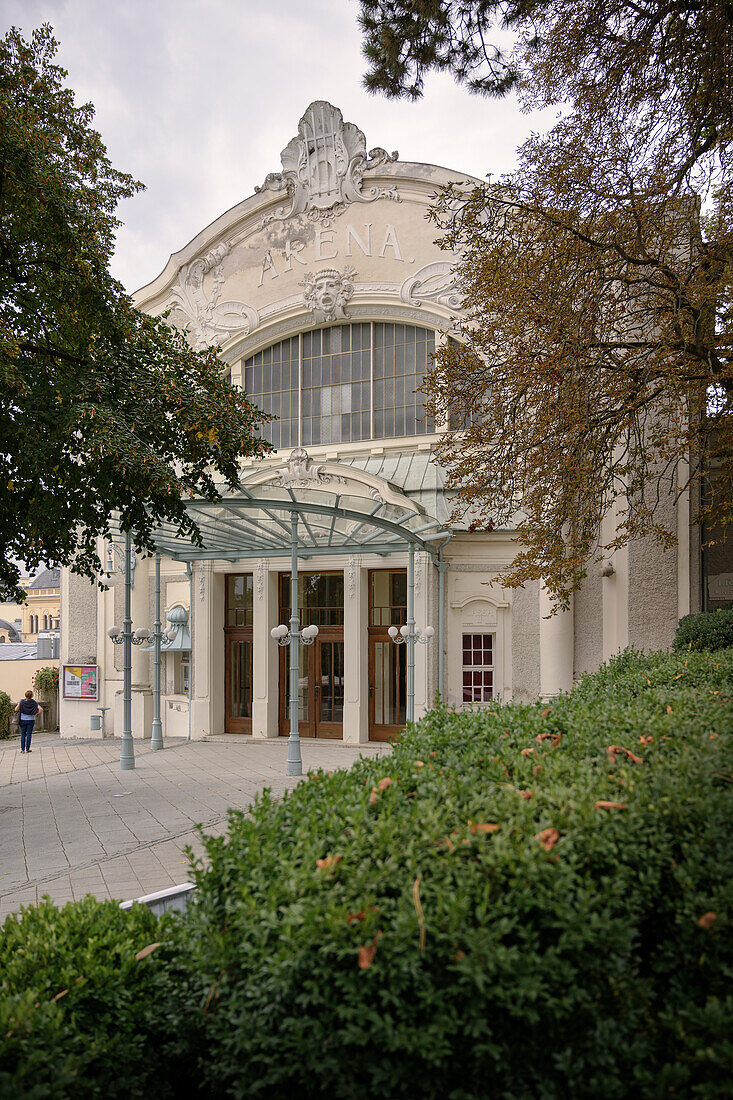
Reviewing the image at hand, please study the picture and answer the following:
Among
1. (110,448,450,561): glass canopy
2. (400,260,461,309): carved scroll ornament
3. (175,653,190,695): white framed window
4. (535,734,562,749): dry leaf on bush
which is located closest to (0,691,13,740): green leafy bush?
(175,653,190,695): white framed window

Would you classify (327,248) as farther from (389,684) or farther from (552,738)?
(552,738)

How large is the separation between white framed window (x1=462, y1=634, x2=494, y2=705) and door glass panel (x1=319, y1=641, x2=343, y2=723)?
3141 mm

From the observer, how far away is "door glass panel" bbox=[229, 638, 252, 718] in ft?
65.9

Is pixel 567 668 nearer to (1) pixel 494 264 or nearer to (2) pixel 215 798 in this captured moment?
(2) pixel 215 798

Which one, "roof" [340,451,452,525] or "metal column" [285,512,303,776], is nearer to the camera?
"metal column" [285,512,303,776]

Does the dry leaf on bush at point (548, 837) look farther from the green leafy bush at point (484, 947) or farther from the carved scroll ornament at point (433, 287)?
the carved scroll ornament at point (433, 287)

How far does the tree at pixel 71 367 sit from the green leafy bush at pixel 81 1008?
5.49 meters

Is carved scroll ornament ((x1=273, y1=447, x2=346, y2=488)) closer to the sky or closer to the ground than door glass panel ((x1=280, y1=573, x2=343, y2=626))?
closer to the sky

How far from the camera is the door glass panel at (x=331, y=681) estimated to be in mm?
18891

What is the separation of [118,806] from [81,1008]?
29.5 feet

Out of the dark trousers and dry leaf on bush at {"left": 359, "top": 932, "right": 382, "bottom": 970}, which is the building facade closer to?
the dark trousers

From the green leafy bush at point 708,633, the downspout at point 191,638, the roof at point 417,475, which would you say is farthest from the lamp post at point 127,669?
the green leafy bush at point 708,633

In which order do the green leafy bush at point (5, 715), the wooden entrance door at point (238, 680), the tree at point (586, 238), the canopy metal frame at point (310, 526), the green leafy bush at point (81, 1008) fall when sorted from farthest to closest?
1. the green leafy bush at point (5, 715)
2. the wooden entrance door at point (238, 680)
3. the canopy metal frame at point (310, 526)
4. the tree at point (586, 238)
5. the green leafy bush at point (81, 1008)

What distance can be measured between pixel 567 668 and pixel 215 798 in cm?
803
